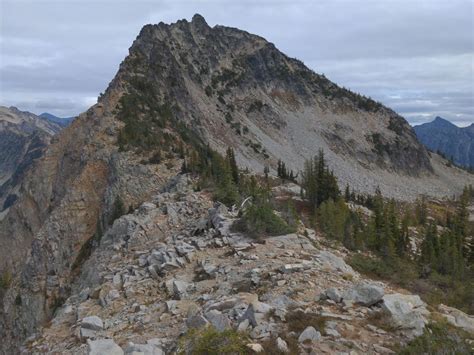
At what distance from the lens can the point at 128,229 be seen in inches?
1272

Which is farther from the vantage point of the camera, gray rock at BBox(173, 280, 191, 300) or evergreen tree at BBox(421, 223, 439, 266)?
evergreen tree at BBox(421, 223, 439, 266)

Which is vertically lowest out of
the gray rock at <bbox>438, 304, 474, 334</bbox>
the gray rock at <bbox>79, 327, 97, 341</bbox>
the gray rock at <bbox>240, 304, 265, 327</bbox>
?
the gray rock at <bbox>79, 327, 97, 341</bbox>

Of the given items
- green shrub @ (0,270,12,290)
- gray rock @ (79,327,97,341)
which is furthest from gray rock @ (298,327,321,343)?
green shrub @ (0,270,12,290)

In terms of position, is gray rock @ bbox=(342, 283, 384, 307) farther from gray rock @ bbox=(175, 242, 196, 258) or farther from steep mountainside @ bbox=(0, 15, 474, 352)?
steep mountainside @ bbox=(0, 15, 474, 352)

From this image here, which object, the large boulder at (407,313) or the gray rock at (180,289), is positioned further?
the gray rock at (180,289)

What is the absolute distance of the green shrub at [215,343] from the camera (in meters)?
11.8

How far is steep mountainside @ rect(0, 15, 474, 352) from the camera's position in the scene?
160 ft

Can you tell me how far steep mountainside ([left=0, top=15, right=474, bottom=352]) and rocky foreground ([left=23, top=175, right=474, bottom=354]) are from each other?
14.7 metres

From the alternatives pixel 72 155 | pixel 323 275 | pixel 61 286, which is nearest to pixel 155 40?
pixel 72 155

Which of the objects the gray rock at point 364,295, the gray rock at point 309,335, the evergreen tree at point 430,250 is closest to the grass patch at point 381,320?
the gray rock at point 364,295

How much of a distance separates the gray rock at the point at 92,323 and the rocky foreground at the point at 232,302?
0.04 meters

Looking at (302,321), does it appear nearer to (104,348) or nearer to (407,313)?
(407,313)

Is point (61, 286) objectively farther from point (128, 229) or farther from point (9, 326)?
point (128, 229)

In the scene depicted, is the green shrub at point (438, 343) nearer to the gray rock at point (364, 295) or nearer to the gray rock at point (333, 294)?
the gray rock at point (364, 295)
